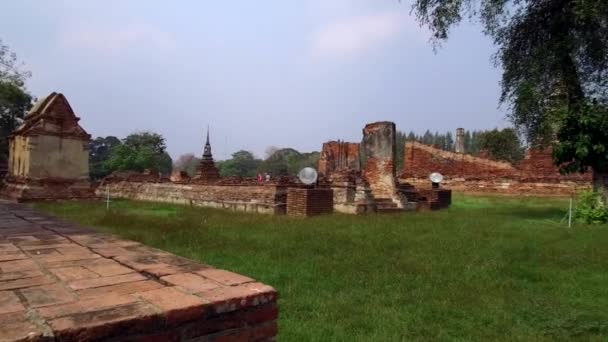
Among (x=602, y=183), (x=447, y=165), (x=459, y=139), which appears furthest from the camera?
(x=459, y=139)

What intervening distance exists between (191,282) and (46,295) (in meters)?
0.50

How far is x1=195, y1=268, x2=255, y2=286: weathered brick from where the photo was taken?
1768 mm

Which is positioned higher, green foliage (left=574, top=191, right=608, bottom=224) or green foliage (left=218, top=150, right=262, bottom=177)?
green foliage (left=218, top=150, right=262, bottom=177)

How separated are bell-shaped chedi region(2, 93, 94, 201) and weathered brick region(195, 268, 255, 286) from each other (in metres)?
8.95

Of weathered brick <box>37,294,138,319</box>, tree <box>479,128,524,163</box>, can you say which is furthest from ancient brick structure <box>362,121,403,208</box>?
tree <box>479,128,524,163</box>

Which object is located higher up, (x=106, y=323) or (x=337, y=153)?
(x=337, y=153)

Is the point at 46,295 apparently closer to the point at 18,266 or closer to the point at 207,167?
the point at 18,266

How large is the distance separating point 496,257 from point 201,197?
373 inches

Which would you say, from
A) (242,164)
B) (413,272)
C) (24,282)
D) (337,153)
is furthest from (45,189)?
(242,164)

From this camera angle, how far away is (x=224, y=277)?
185cm

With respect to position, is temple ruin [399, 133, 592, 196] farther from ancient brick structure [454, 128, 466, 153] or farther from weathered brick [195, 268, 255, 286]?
weathered brick [195, 268, 255, 286]

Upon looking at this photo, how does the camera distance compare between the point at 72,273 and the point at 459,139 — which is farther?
the point at 459,139

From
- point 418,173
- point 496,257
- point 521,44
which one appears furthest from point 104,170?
point 496,257

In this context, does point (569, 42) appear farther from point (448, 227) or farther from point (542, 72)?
A: point (448, 227)
